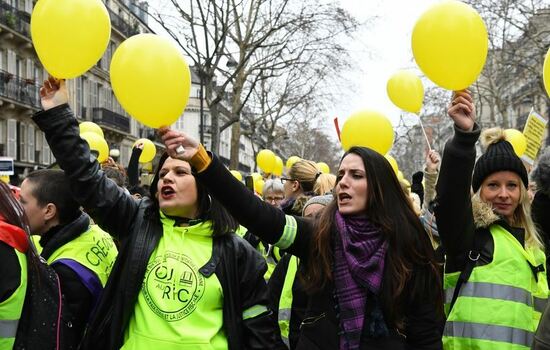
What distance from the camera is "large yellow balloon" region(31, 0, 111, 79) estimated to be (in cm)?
274

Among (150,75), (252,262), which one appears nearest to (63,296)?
(252,262)

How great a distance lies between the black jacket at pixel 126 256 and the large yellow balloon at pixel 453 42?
1.19 m

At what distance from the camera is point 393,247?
2551mm

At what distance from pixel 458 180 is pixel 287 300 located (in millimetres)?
1328

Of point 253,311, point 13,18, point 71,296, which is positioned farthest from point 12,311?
point 13,18

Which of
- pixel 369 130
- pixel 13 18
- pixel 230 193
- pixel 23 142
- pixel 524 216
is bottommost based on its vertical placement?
pixel 524 216

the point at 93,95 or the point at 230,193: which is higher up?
the point at 93,95

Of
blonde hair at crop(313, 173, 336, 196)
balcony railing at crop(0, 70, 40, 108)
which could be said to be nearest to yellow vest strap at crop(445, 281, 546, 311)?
blonde hair at crop(313, 173, 336, 196)

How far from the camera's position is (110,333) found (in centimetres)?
257

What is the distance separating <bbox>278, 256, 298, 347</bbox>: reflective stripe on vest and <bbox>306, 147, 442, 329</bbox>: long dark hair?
822 mm

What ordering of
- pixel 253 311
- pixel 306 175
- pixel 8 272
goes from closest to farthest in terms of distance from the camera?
pixel 8 272 < pixel 253 311 < pixel 306 175

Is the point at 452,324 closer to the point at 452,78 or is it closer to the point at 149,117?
the point at 452,78

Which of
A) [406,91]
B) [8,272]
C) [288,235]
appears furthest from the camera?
[406,91]

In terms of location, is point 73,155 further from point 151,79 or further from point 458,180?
point 458,180
